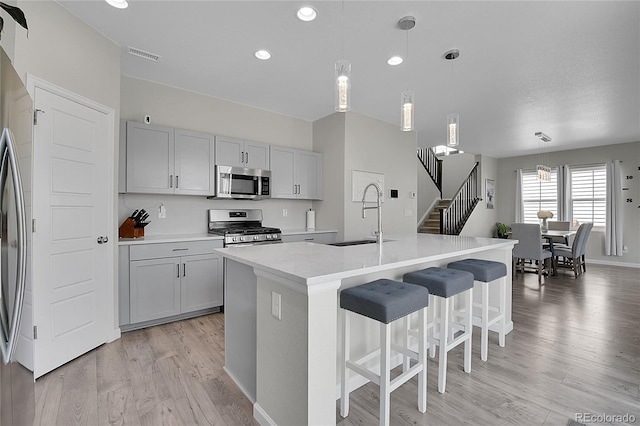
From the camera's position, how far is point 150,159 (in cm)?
338

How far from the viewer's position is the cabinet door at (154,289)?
3.02 metres

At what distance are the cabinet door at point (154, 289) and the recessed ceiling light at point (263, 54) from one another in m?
2.32

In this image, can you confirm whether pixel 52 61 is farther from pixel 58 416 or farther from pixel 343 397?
pixel 343 397

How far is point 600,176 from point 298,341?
28.5 feet

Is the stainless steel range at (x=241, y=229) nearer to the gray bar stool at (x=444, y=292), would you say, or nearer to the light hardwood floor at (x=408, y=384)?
the light hardwood floor at (x=408, y=384)

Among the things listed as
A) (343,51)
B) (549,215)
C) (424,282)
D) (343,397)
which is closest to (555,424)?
(424,282)

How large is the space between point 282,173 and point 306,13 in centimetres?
240

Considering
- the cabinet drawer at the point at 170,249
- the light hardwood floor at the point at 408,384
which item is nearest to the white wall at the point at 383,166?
the cabinet drawer at the point at 170,249

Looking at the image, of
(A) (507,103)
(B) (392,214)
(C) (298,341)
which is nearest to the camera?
(C) (298,341)

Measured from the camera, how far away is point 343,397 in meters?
1.83

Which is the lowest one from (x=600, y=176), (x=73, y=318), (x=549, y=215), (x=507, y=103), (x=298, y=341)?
(x=73, y=318)

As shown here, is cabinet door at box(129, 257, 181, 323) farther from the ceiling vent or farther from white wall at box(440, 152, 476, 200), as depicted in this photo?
white wall at box(440, 152, 476, 200)

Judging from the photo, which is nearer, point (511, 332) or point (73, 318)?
point (73, 318)

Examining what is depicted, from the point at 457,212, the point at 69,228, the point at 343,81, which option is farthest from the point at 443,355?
the point at 457,212
